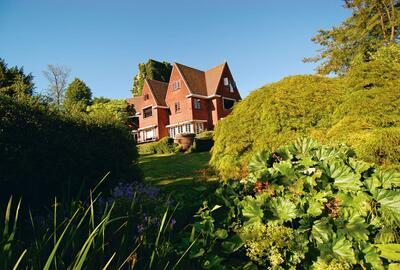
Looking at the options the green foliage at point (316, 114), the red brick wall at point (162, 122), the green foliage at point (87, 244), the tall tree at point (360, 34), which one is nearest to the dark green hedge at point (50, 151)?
the green foliage at point (87, 244)

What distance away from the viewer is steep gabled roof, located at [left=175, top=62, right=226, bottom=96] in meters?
34.3

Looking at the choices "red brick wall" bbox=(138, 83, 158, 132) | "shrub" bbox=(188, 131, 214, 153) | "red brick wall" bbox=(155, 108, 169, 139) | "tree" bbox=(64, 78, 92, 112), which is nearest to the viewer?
"shrub" bbox=(188, 131, 214, 153)

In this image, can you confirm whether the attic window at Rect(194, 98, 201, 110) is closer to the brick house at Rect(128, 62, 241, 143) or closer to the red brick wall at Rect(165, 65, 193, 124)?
the brick house at Rect(128, 62, 241, 143)

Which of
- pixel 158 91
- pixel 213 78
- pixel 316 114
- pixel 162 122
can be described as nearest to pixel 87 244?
pixel 316 114

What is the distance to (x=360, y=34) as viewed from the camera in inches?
1076

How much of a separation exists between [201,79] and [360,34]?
2002 centimetres

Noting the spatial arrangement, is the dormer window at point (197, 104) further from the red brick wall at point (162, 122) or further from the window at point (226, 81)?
the red brick wall at point (162, 122)

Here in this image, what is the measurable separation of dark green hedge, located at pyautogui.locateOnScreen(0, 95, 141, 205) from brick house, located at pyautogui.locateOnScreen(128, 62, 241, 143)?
25957mm

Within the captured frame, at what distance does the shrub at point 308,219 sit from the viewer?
9.35ft

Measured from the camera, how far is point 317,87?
20.8 ft

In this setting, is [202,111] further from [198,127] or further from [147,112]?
[147,112]

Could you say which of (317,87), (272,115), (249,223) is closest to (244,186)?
(249,223)


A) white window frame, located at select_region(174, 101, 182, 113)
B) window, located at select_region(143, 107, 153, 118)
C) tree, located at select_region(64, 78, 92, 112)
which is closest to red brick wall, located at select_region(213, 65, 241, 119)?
white window frame, located at select_region(174, 101, 182, 113)

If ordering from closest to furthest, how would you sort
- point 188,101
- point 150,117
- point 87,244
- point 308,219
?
point 87,244 → point 308,219 → point 188,101 → point 150,117
